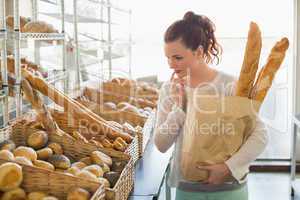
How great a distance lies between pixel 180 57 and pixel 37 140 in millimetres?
543

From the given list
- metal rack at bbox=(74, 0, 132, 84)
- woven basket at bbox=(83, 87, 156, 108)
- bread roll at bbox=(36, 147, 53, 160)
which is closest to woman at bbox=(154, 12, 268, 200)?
bread roll at bbox=(36, 147, 53, 160)

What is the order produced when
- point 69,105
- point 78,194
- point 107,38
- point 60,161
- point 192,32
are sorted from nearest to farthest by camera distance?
point 78,194 → point 60,161 → point 192,32 → point 69,105 → point 107,38

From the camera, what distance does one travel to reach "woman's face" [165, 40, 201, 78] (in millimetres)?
1386

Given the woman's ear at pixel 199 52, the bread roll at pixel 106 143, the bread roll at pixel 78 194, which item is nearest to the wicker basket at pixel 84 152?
the bread roll at pixel 106 143

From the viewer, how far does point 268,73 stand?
56.9 inches

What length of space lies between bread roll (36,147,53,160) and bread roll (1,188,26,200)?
232mm

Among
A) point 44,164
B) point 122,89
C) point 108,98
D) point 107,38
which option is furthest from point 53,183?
point 107,38

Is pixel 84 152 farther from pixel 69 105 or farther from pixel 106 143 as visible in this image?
pixel 69 105

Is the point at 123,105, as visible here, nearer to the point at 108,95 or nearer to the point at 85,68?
the point at 108,95

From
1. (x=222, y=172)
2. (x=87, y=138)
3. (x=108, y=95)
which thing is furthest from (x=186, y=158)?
(x=108, y=95)

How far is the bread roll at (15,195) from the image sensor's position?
1068mm

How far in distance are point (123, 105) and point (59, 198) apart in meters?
1.10

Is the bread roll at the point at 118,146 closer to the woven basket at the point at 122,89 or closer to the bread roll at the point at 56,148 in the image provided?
the bread roll at the point at 56,148

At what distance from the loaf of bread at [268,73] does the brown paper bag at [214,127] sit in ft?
0.12
